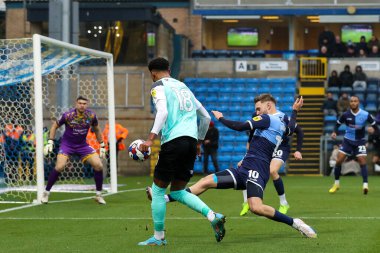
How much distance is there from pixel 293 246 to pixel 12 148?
38.1ft

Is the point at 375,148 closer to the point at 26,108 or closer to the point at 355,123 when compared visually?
the point at 355,123

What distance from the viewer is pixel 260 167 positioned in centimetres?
1170

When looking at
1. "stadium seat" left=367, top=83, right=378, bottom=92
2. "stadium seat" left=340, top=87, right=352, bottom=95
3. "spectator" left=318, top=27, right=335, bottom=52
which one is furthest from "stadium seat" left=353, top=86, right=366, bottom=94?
"spectator" left=318, top=27, right=335, bottom=52

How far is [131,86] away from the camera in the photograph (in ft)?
113

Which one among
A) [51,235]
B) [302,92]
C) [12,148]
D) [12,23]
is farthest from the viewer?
[12,23]

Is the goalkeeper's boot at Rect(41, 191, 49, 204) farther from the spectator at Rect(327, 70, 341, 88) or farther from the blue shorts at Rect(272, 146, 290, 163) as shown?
the spectator at Rect(327, 70, 341, 88)

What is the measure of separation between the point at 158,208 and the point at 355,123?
1109cm

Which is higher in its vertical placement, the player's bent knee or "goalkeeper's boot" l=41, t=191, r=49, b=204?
the player's bent knee

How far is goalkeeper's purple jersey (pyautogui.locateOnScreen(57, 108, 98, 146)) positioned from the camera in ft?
59.3

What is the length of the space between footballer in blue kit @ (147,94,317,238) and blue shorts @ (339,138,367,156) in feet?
29.3

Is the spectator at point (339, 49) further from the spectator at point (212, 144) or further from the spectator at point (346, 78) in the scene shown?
the spectator at point (212, 144)

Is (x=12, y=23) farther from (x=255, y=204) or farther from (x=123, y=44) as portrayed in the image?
(x=255, y=204)

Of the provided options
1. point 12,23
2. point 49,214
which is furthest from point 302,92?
point 49,214

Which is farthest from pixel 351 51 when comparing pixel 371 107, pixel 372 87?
pixel 371 107
